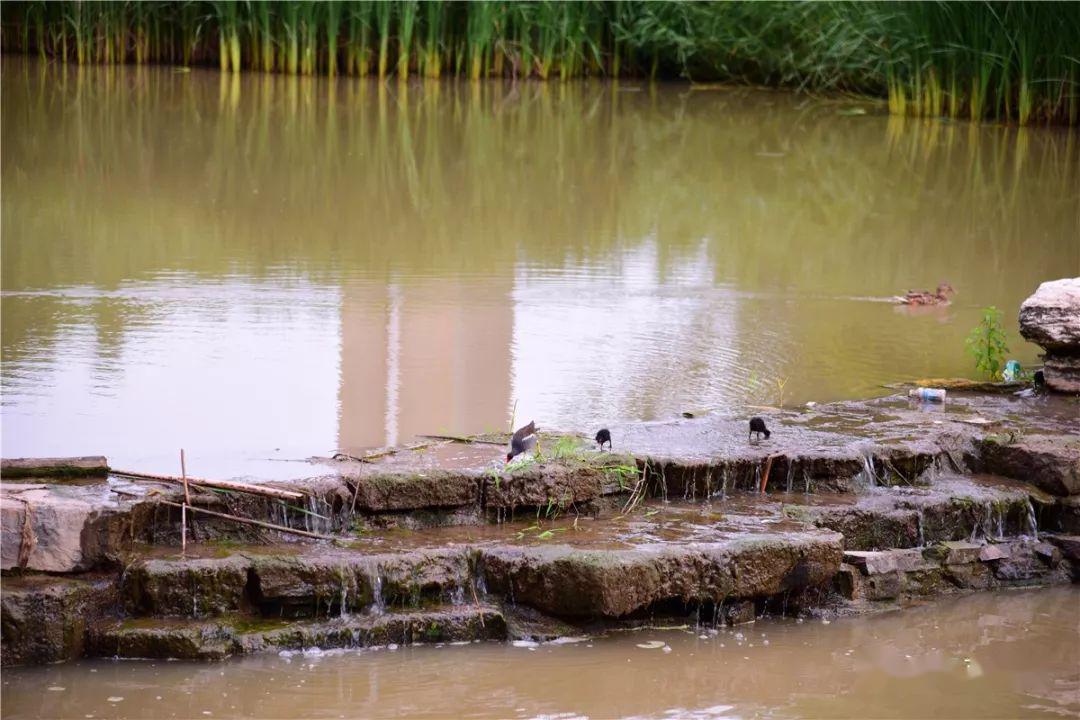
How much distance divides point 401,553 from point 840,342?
12.5 feet

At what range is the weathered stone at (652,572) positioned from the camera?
4.35m

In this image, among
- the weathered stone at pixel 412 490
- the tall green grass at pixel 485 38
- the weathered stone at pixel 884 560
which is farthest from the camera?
the tall green grass at pixel 485 38

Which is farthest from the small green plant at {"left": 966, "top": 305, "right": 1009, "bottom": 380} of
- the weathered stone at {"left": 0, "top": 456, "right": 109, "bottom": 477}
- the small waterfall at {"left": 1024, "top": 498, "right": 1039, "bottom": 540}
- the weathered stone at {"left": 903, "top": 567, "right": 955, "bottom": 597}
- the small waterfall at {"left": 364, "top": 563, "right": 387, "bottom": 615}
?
the weathered stone at {"left": 0, "top": 456, "right": 109, "bottom": 477}

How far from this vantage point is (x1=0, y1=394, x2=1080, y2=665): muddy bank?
165 inches

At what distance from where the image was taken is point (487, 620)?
434 cm

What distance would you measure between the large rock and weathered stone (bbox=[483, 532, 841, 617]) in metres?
2.30

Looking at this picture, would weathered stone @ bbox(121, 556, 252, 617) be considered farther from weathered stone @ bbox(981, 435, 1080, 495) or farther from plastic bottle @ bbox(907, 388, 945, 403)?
plastic bottle @ bbox(907, 388, 945, 403)

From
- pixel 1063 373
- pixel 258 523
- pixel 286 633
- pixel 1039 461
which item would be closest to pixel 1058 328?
pixel 1063 373

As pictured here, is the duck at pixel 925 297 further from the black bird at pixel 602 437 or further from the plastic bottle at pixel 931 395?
the black bird at pixel 602 437

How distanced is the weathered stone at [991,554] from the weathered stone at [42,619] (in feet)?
9.78

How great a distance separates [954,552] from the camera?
4.95 meters

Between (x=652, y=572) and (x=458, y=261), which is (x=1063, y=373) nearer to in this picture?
(x=652, y=572)

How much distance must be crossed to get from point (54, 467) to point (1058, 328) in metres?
4.30

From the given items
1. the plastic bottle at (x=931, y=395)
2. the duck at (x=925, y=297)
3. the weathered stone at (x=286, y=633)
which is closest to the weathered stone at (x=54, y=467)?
the weathered stone at (x=286, y=633)
